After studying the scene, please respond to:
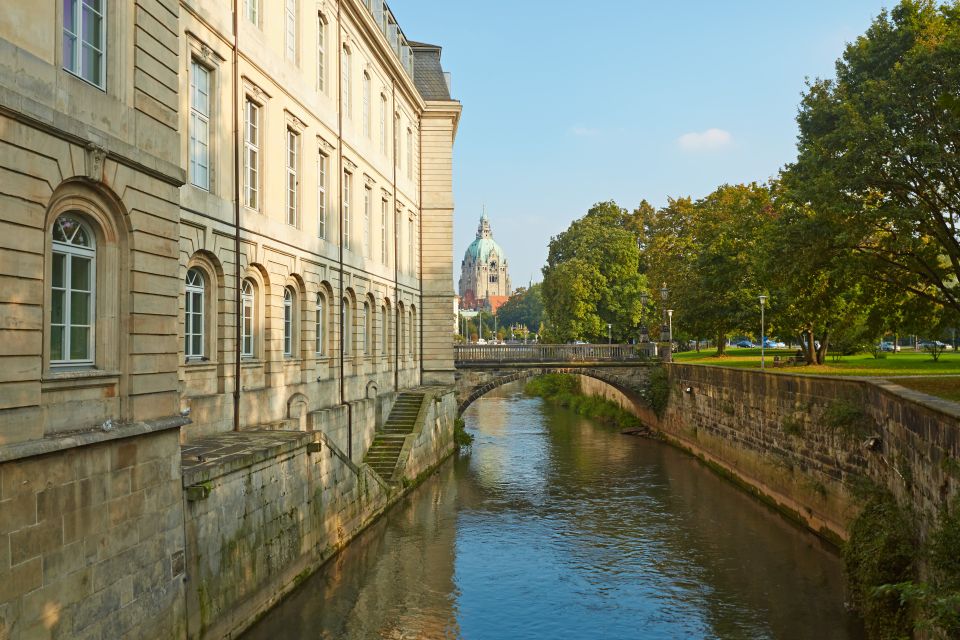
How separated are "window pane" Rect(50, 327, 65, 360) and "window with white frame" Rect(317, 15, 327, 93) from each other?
47.0 ft

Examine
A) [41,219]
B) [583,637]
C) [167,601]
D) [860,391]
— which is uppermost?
[41,219]

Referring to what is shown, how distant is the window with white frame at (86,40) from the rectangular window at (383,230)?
19.5 meters

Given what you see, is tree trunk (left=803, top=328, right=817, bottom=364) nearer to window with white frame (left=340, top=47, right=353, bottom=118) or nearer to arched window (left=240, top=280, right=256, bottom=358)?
window with white frame (left=340, top=47, right=353, bottom=118)

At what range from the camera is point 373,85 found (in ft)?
91.8

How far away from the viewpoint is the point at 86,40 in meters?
9.54

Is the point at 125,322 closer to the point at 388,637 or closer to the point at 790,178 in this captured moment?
the point at 388,637

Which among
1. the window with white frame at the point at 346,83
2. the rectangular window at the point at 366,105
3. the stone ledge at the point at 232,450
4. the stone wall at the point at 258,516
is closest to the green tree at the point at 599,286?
the rectangular window at the point at 366,105

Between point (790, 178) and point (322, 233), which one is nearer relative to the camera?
point (322, 233)

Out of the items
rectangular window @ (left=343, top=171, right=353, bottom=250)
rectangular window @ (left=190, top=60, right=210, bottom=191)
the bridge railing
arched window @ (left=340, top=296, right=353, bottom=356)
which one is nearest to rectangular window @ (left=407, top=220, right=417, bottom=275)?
the bridge railing

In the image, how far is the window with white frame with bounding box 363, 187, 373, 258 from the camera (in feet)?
90.0

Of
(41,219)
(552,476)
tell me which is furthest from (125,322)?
(552,476)

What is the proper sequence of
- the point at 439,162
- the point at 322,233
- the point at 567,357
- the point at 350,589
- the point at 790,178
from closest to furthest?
the point at 350,589, the point at 322,233, the point at 790,178, the point at 439,162, the point at 567,357

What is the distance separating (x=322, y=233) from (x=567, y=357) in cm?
1991

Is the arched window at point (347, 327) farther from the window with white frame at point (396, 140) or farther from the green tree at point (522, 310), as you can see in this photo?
the green tree at point (522, 310)
